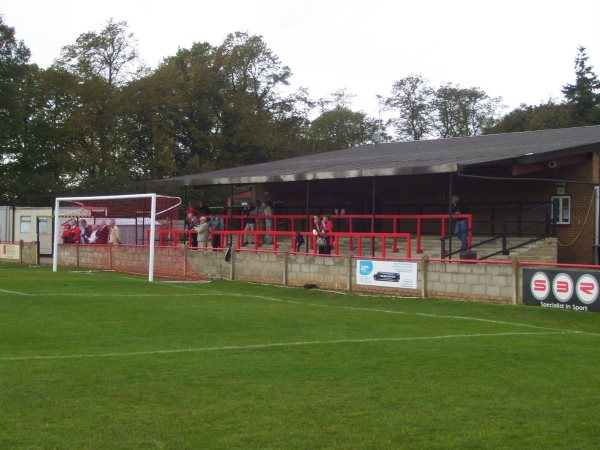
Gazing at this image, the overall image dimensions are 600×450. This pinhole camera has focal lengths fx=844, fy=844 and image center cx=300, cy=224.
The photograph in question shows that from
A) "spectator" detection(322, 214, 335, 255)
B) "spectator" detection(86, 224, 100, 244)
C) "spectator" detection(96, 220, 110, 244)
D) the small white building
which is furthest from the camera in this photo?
the small white building

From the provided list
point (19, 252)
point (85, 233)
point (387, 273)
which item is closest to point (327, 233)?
point (387, 273)

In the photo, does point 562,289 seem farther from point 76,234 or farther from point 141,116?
point 141,116

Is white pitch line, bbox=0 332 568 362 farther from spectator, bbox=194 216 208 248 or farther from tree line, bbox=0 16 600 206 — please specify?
tree line, bbox=0 16 600 206

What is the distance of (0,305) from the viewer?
17594 mm

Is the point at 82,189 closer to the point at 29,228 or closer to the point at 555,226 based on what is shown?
the point at 29,228

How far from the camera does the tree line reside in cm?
5766

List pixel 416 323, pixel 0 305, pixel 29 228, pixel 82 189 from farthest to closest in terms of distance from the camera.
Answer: pixel 82 189, pixel 29 228, pixel 0 305, pixel 416 323

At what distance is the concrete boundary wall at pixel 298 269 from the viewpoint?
20.2 metres

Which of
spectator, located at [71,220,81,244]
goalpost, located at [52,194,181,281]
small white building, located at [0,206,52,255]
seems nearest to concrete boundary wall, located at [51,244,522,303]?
spectator, located at [71,220,81,244]

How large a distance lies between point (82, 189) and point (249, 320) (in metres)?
41.2

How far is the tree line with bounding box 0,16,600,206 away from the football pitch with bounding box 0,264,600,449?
122ft

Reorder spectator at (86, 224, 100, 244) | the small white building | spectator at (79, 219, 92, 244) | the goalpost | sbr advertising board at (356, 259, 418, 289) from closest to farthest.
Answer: sbr advertising board at (356, 259, 418, 289) < spectator at (86, 224, 100, 244) < spectator at (79, 219, 92, 244) < the goalpost < the small white building

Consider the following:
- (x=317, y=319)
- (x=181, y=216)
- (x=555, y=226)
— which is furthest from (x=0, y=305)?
(x=181, y=216)

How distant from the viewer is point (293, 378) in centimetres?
985
